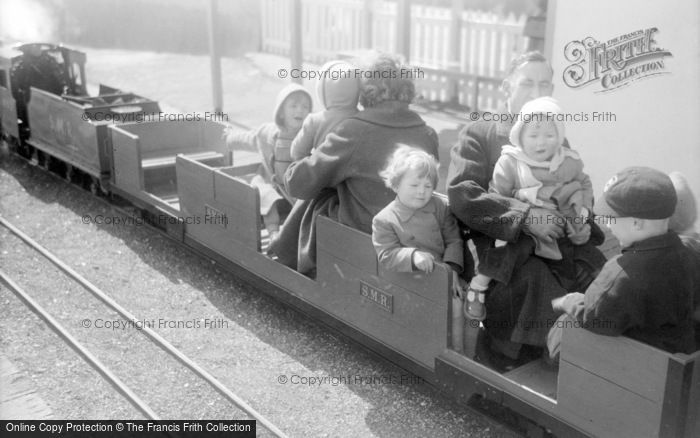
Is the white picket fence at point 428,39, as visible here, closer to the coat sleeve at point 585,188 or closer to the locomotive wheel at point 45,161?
the locomotive wheel at point 45,161

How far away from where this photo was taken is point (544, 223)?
14.1ft

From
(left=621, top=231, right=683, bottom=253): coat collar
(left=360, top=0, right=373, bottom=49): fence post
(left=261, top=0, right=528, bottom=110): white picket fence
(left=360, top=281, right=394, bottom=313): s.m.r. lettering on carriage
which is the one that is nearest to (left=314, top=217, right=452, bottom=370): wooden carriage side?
(left=360, top=281, right=394, bottom=313): s.m.r. lettering on carriage

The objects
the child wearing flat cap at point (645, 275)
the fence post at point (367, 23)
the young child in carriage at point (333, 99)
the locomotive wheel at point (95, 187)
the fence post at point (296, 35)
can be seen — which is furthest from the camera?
the fence post at point (367, 23)

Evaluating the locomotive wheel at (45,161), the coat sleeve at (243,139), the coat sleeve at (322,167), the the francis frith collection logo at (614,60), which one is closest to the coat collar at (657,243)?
the coat sleeve at (322,167)

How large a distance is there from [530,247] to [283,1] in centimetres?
1381

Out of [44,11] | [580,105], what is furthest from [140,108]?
[44,11]

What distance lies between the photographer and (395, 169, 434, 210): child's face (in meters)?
4.45

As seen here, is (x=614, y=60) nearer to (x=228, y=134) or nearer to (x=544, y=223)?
(x=228, y=134)

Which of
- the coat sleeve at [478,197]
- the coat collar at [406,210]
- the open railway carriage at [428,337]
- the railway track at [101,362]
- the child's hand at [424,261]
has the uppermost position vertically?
the coat sleeve at [478,197]

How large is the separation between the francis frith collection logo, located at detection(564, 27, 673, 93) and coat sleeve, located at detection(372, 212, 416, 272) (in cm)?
364

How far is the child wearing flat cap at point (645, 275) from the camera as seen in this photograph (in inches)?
138

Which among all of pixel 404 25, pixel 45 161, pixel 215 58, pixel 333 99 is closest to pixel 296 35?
pixel 404 25

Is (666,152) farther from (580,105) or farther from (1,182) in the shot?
(1,182)

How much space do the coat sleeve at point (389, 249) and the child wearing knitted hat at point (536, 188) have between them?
0.39 meters
